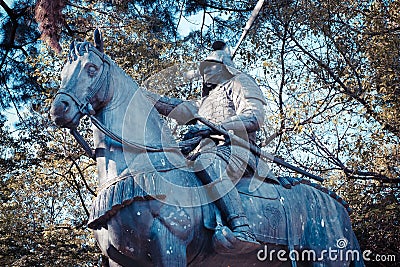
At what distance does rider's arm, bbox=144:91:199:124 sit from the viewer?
546cm

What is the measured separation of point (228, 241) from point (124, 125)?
4.11 feet

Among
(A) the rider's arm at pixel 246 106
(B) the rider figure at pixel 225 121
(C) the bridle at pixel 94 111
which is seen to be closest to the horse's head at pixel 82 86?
(C) the bridle at pixel 94 111

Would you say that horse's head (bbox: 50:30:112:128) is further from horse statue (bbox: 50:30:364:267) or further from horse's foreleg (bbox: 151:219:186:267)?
horse's foreleg (bbox: 151:219:186:267)

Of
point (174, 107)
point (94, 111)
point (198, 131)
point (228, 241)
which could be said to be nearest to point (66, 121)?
point (94, 111)

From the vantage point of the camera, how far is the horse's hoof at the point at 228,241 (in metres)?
4.93

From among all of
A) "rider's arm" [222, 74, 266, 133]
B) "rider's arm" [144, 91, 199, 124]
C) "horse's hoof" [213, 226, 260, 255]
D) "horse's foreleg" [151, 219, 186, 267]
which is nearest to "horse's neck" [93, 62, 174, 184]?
"rider's arm" [144, 91, 199, 124]

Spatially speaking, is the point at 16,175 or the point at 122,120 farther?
the point at 16,175

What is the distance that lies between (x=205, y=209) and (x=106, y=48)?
322 inches

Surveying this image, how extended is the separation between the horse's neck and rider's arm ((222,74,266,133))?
0.77m

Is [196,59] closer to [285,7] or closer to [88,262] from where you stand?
[285,7]

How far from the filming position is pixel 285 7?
1285 centimetres

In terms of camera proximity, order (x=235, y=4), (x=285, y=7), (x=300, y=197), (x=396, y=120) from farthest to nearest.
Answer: (x=235, y=4) < (x=285, y=7) < (x=396, y=120) < (x=300, y=197)

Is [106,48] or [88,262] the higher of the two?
[106,48]

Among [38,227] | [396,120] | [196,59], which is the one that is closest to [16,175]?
[38,227]
